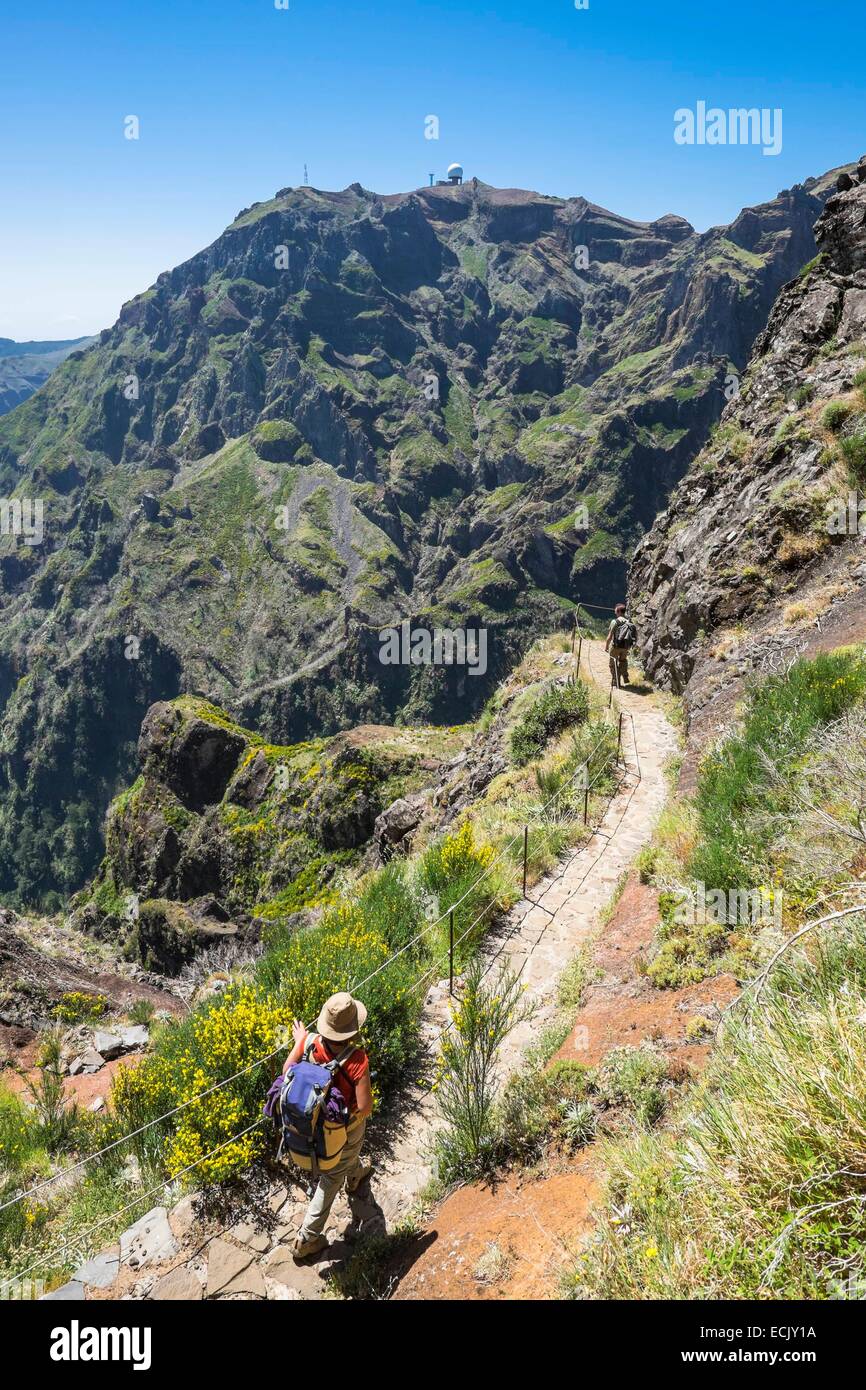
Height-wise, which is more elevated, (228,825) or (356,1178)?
(356,1178)

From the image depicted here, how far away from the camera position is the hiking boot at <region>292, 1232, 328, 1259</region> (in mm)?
4508

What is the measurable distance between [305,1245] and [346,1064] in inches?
47.1

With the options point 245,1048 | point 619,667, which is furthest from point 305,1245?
point 619,667

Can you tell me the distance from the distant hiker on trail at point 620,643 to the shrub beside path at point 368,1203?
8178 millimetres

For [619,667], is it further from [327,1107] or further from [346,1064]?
[327,1107]

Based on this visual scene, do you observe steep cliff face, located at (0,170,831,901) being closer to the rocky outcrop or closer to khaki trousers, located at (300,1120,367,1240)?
the rocky outcrop

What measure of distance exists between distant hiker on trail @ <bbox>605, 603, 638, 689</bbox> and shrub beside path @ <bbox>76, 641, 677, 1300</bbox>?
26.8 feet

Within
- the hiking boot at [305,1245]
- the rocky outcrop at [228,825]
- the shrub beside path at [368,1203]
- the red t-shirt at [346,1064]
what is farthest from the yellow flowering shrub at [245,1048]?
the rocky outcrop at [228,825]

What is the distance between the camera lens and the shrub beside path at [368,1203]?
452 cm

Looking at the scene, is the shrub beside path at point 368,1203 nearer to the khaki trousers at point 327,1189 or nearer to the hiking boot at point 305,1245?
the hiking boot at point 305,1245

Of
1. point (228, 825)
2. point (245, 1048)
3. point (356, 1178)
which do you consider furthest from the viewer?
point (228, 825)

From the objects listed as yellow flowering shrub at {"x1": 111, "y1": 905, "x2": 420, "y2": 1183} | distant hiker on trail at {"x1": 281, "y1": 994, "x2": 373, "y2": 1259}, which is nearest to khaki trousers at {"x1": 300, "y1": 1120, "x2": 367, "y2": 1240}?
distant hiker on trail at {"x1": 281, "y1": 994, "x2": 373, "y2": 1259}

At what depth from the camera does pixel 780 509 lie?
14.5m

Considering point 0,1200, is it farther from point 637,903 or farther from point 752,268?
point 752,268
